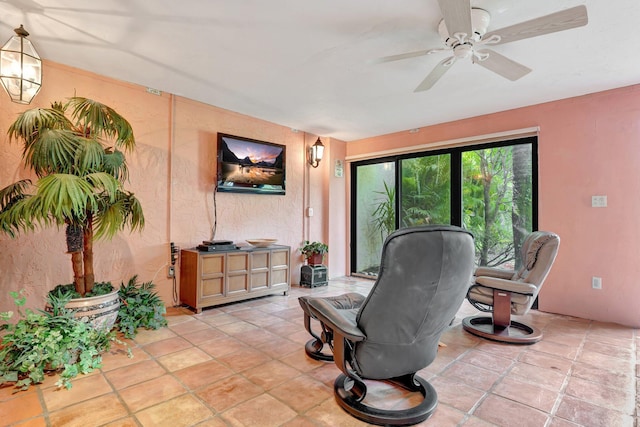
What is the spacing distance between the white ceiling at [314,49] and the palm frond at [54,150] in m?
0.82

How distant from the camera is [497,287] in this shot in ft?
9.46

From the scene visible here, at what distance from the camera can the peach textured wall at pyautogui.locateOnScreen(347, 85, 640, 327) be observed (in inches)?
131

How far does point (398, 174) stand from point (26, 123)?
182 inches

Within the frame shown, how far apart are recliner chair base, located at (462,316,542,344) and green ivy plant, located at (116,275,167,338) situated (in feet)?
10.1

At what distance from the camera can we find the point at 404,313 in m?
1.64

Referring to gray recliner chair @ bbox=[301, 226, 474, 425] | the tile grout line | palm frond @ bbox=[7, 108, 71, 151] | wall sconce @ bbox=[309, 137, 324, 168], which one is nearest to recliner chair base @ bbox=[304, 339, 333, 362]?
gray recliner chair @ bbox=[301, 226, 474, 425]

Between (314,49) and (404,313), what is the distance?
2222 millimetres

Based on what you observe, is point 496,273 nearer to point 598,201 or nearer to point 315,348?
point 598,201

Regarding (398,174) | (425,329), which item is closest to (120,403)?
(425,329)

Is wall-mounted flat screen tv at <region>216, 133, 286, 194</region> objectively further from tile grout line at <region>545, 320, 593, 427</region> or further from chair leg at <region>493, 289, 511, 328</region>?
tile grout line at <region>545, 320, 593, 427</region>

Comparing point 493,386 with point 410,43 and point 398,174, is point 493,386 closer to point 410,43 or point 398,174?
point 410,43

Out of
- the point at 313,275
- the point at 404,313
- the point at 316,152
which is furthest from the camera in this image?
the point at 316,152

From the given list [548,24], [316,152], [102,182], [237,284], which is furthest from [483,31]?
[237,284]

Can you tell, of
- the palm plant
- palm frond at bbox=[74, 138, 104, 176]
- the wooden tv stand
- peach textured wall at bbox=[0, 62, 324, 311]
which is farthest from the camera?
the wooden tv stand
